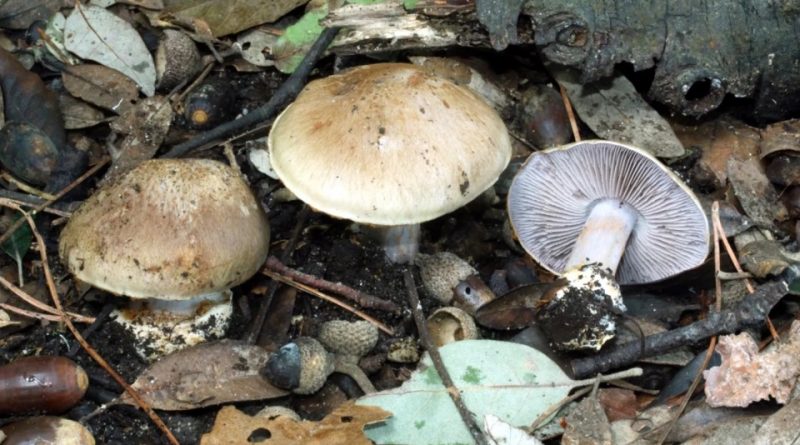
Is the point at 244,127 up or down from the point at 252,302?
up

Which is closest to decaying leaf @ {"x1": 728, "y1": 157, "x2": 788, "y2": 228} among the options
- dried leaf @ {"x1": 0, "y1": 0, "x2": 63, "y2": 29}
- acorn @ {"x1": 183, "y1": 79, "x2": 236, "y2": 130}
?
acorn @ {"x1": 183, "y1": 79, "x2": 236, "y2": 130}

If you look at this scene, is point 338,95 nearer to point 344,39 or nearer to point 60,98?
point 344,39

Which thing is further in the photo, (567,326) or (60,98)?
(60,98)

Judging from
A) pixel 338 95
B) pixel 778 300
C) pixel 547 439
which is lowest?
pixel 547 439

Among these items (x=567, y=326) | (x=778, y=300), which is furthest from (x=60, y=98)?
(x=778, y=300)

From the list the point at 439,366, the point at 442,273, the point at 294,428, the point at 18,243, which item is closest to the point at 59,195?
the point at 18,243

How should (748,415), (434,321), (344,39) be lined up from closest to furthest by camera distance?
Result: (748,415) < (434,321) < (344,39)
